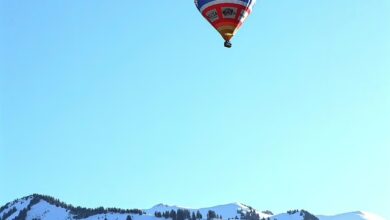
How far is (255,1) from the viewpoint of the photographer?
236 ft

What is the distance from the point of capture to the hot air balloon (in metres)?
68.8

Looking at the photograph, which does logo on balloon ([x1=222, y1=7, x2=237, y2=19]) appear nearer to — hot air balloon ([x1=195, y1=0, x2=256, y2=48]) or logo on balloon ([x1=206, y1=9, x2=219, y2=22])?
hot air balloon ([x1=195, y1=0, x2=256, y2=48])

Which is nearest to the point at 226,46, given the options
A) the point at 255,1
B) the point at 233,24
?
the point at 233,24

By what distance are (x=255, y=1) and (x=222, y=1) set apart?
4.51 metres

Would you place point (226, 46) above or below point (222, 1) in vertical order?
below

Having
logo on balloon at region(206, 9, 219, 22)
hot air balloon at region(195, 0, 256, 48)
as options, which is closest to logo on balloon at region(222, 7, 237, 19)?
hot air balloon at region(195, 0, 256, 48)

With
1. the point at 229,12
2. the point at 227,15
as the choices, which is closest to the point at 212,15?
the point at 227,15

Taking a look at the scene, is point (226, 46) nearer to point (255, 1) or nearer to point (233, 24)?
point (233, 24)

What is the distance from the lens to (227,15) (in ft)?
226

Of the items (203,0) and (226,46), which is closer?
(226,46)

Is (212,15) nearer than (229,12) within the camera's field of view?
No

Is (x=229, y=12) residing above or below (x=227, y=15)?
above

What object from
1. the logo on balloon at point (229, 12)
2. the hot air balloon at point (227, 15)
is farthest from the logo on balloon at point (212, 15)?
the logo on balloon at point (229, 12)

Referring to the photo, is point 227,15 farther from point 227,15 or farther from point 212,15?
point 212,15
